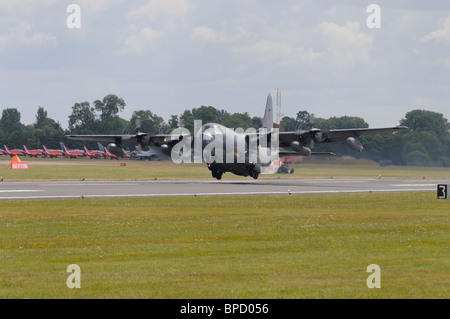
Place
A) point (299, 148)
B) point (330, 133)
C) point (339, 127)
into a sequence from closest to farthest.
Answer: point (299, 148) → point (330, 133) → point (339, 127)

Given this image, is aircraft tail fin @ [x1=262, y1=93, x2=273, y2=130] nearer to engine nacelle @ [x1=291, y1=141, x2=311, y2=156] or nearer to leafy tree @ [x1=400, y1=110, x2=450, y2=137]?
engine nacelle @ [x1=291, y1=141, x2=311, y2=156]

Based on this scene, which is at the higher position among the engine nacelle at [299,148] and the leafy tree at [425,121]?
the leafy tree at [425,121]

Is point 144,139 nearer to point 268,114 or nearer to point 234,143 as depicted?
point 234,143

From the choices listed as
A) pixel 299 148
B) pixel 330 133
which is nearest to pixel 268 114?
pixel 330 133

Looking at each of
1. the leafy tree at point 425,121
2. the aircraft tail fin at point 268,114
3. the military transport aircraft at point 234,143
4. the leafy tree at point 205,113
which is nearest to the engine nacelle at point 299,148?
the military transport aircraft at point 234,143

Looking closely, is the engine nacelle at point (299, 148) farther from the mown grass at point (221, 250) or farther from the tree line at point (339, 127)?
the mown grass at point (221, 250)

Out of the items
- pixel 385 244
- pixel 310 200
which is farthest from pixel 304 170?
pixel 385 244

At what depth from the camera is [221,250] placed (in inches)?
709

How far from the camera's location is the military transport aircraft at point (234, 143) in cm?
5312

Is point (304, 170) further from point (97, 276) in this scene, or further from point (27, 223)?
point (97, 276)

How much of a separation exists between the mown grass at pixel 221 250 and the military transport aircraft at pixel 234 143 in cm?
2011

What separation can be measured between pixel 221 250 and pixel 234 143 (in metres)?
36.8

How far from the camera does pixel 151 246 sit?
742 inches
